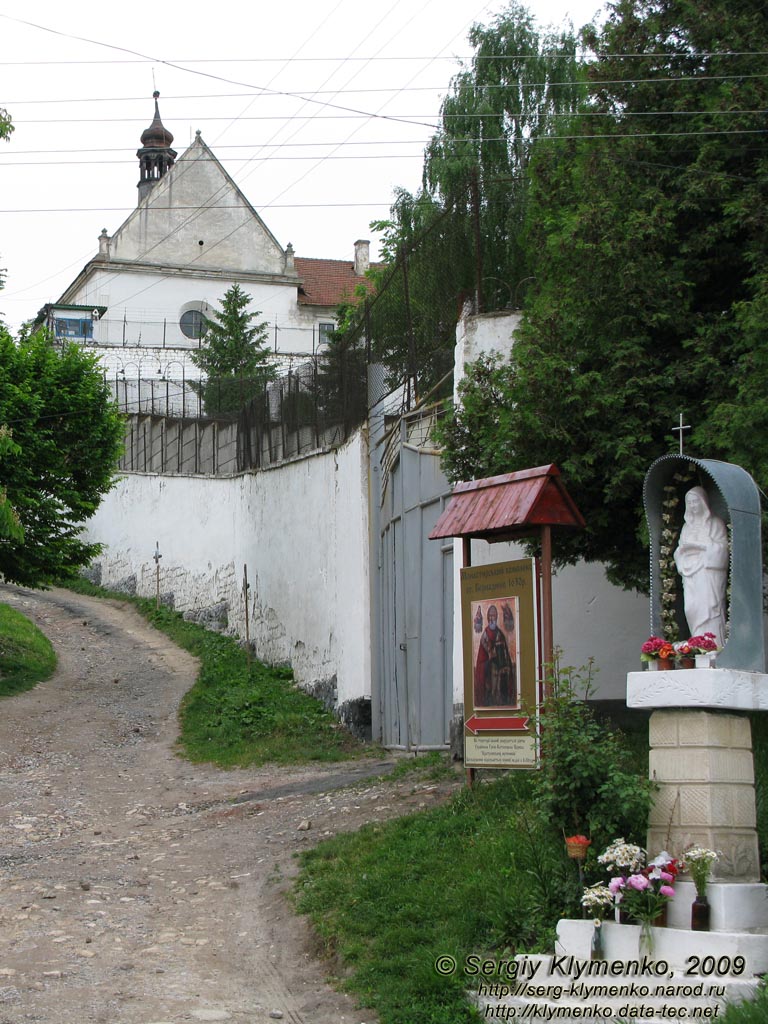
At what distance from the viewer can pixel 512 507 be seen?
9.70 m

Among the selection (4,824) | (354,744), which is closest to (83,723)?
(354,744)

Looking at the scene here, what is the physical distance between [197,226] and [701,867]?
44684 millimetres

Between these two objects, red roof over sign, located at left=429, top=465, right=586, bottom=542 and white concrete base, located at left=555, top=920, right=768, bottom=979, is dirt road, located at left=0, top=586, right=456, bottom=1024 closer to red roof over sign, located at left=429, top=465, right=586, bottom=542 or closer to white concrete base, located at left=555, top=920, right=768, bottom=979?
white concrete base, located at left=555, top=920, right=768, bottom=979

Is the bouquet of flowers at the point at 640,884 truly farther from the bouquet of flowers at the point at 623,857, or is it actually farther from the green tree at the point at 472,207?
the green tree at the point at 472,207

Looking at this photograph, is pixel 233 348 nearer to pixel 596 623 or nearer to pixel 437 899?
pixel 596 623

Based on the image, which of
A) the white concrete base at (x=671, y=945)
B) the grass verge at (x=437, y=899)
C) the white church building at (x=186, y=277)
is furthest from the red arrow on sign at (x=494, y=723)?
the white church building at (x=186, y=277)

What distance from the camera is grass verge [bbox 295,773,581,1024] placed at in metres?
7.17

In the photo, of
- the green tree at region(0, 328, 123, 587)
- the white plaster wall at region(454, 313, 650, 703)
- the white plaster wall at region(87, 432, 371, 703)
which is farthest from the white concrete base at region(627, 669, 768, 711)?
the green tree at region(0, 328, 123, 587)

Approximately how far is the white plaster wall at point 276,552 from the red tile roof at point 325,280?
2104 centimetres

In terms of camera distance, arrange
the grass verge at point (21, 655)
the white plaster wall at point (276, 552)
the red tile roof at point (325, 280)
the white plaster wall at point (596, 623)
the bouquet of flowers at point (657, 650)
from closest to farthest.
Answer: the bouquet of flowers at point (657, 650)
the white plaster wall at point (596, 623)
the white plaster wall at point (276, 552)
the grass verge at point (21, 655)
the red tile roof at point (325, 280)

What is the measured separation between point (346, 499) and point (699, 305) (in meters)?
7.80

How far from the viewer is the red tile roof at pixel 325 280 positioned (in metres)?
51.2

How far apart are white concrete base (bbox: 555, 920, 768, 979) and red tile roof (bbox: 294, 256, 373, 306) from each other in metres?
44.2

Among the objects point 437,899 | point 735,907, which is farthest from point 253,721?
point 735,907
